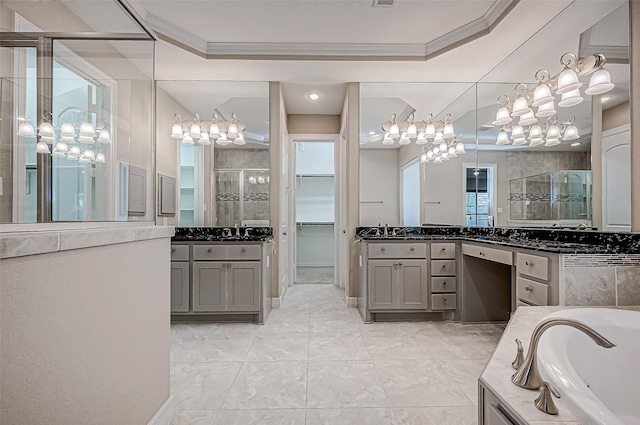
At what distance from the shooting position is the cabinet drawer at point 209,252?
124 inches

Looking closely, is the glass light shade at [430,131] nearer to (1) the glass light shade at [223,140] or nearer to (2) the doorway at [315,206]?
(1) the glass light shade at [223,140]

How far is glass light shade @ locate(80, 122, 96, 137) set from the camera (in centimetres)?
170

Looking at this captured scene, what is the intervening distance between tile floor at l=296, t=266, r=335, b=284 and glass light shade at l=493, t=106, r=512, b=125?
3254 mm

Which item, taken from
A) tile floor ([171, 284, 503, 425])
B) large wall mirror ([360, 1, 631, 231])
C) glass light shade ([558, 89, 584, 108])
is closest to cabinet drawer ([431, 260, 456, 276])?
tile floor ([171, 284, 503, 425])

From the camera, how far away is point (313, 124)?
477 centimetres

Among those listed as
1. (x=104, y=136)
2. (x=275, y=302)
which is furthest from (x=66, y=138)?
(x=275, y=302)

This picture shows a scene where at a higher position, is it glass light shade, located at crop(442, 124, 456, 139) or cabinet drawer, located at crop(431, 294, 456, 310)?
glass light shade, located at crop(442, 124, 456, 139)

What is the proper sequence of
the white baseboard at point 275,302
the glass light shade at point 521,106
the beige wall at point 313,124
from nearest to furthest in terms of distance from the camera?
the glass light shade at point 521,106 < the white baseboard at point 275,302 < the beige wall at point 313,124

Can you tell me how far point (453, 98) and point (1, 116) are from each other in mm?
4013

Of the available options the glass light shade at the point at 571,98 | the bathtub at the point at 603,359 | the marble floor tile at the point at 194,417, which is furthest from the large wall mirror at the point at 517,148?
the marble floor tile at the point at 194,417

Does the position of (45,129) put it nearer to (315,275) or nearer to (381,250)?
(381,250)

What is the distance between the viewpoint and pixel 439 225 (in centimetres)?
378

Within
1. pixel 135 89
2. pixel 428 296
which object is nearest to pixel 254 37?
pixel 135 89

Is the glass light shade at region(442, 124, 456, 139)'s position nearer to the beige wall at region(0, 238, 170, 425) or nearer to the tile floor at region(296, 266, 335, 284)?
the tile floor at region(296, 266, 335, 284)
